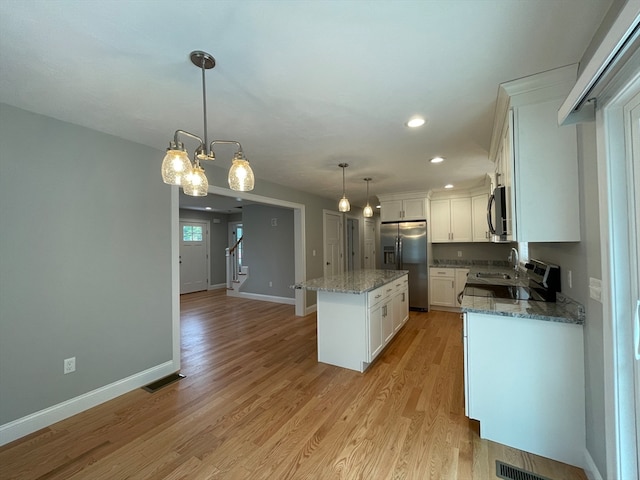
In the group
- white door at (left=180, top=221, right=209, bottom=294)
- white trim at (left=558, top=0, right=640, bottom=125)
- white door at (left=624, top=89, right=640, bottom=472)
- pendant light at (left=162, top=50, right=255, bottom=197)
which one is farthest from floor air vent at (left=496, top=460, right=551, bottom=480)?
white door at (left=180, top=221, right=209, bottom=294)

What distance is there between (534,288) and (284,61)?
2.76m

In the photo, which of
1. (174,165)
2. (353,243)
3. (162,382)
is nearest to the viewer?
(174,165)

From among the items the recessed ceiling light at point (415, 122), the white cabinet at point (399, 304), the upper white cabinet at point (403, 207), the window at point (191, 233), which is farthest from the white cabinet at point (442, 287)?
the window at point (191, 233)

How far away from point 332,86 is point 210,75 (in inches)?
29.7

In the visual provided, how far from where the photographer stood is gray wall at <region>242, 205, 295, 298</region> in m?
6.17

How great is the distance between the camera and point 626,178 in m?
1.21

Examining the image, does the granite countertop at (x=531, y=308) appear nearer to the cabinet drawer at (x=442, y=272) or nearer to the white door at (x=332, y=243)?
the cabinet drawer at (x=442, y=272)

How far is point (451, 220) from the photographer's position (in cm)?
539

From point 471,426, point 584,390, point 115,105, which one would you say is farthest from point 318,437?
point 115,105

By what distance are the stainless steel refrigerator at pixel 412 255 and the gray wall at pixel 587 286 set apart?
353cm

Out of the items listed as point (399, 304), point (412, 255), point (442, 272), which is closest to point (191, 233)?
point (412, 255)

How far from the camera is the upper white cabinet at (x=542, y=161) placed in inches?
65.3

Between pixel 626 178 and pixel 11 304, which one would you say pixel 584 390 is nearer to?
pixel 626 178

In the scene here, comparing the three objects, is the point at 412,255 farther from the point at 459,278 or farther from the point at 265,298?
the point at 265,298
